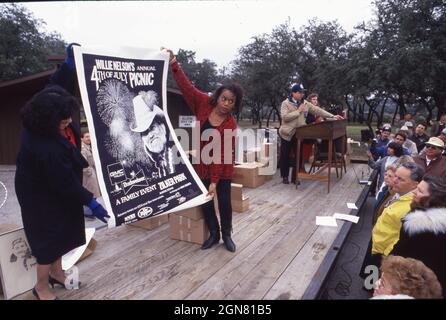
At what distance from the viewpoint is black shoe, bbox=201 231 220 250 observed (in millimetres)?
3467

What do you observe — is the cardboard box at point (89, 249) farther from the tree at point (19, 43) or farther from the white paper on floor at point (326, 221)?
the tree at point (19, 43)

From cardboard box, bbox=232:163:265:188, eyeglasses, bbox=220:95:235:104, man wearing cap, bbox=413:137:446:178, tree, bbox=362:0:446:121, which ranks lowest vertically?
cardboard box, bbox=232:163:265:188

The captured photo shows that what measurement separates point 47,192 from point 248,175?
4341mm

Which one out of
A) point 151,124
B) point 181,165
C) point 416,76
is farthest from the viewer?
point 416,76

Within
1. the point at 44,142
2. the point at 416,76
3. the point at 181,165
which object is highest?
the point at 416,76

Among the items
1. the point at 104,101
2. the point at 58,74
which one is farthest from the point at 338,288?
the point at 58,74

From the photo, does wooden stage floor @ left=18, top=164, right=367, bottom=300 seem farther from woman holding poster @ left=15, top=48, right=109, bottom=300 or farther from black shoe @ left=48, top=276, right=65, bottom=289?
woman holding poster @ left=15, top=48, right=109, bottom=300

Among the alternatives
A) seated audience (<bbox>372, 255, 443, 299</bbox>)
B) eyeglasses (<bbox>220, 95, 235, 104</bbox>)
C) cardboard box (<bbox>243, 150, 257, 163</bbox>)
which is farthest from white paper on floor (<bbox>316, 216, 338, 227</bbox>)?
cardboard box (<bbox>243, 150, 257, 163</bbox>)

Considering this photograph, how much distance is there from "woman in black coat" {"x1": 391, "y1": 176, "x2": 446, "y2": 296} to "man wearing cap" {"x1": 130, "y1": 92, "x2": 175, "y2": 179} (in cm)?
212

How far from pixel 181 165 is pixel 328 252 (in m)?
1.76

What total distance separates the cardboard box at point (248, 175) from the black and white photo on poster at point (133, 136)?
291cm

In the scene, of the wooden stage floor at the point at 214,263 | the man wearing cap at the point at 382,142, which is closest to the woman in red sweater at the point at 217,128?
the wooden stage floor at the point at 214,263

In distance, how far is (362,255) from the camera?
13.7 feet

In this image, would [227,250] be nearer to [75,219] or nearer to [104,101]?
[75,219]
